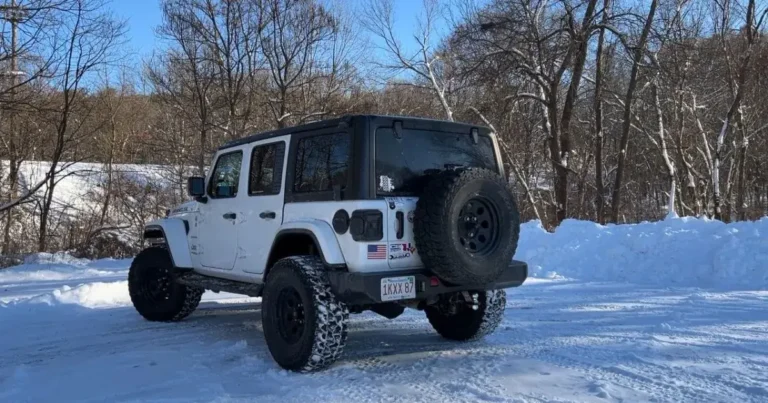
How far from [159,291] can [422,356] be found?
12.0ft

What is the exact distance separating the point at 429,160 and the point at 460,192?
1.96ft

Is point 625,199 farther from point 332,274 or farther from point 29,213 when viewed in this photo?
point 332,274

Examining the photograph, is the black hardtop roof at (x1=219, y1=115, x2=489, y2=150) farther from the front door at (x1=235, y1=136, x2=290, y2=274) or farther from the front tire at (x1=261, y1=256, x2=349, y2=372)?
the front tire at (x1=261, y1=256, x2=349, y2=372)

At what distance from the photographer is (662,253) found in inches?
420

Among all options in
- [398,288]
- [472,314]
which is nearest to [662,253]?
Result: [472,314]

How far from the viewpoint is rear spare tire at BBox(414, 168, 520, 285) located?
15.9 feet

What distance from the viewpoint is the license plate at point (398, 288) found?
483 cm

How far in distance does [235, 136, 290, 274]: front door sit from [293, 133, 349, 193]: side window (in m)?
0.23

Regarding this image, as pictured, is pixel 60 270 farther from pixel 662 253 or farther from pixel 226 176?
pixel 662 253

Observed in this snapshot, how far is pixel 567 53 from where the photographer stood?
19.9 metres

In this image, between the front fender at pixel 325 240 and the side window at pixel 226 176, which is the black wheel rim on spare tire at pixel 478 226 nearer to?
the front fender at pixel 325 240

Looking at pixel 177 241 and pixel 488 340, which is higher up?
pixel 177 241

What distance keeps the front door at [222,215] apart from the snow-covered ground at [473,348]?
87cm

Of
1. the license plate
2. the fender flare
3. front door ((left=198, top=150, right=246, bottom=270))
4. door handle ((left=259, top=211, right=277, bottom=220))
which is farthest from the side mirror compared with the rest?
the license plate
